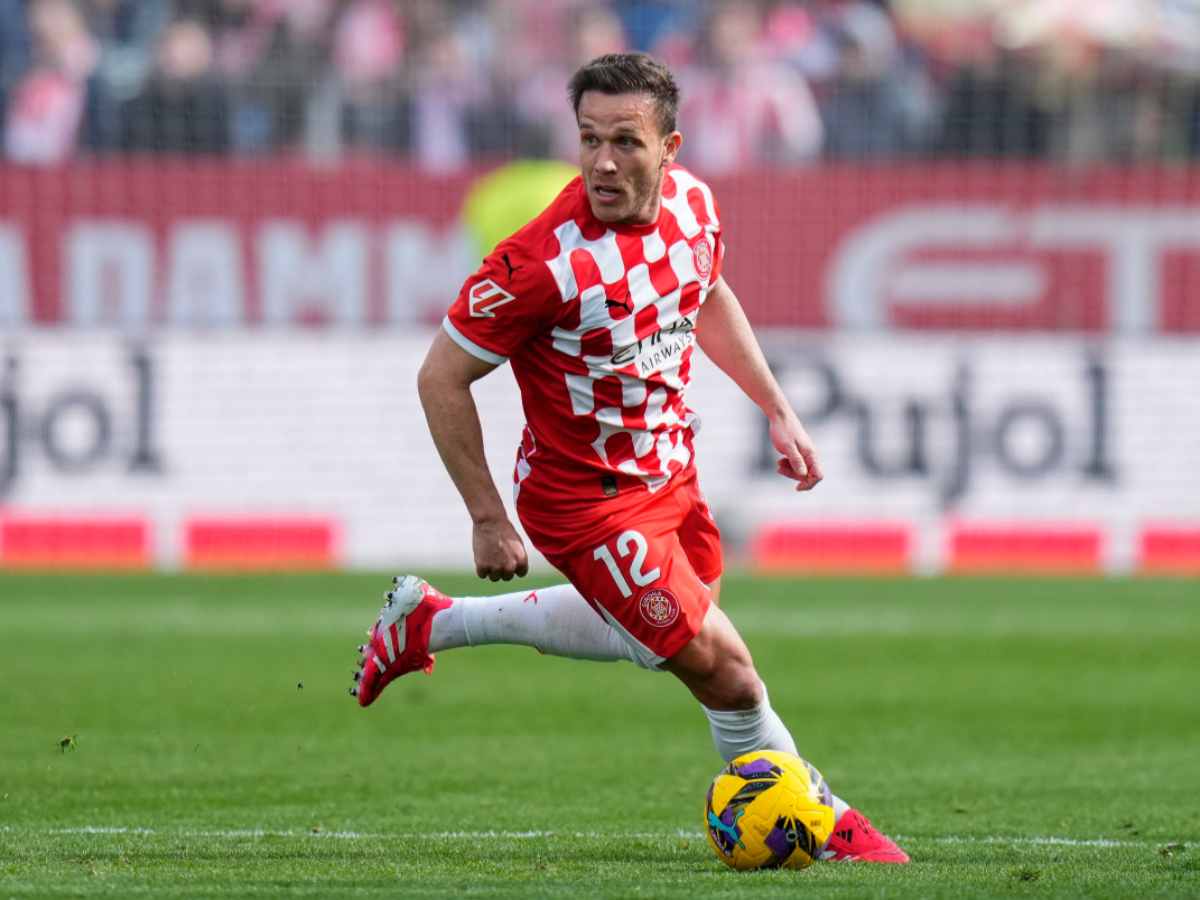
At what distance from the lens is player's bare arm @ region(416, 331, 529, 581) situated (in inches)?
226

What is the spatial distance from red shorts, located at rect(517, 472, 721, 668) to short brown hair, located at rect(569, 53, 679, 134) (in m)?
1.06

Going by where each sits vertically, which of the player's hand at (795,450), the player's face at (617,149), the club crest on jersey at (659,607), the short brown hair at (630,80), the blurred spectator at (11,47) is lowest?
the club crest on jersey at (659,607)

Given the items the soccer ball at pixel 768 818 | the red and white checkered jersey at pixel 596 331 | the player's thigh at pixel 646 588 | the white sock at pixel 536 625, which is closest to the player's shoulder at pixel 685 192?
the red and white checkered jersey at pixel 596 331

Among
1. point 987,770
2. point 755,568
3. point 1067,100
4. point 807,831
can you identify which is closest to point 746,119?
point 1067,100

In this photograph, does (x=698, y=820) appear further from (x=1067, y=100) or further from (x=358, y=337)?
(x=1067, y=100)

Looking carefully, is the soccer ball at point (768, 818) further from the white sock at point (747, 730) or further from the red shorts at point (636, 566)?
the red shorts at point (636, 566)

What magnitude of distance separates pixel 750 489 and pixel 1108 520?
271 centimetres

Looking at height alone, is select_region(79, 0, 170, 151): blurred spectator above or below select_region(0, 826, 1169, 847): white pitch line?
above

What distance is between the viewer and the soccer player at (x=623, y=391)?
5.75 meters

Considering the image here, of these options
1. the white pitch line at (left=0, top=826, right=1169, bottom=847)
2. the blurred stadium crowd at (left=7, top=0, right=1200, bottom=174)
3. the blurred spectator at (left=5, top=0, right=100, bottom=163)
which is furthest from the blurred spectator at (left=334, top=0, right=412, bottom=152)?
the white pitch line at (left=0, top=826, right=1169, bottom=847)

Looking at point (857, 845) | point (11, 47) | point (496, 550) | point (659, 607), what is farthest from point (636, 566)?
point (11, 47)

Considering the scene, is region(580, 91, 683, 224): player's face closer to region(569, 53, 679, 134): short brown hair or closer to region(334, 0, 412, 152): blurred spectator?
region(569, 53, 679, 134): short brown hair

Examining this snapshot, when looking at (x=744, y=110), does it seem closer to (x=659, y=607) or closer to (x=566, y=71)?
(x=566, y=71)

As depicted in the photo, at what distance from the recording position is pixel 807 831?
595cm
